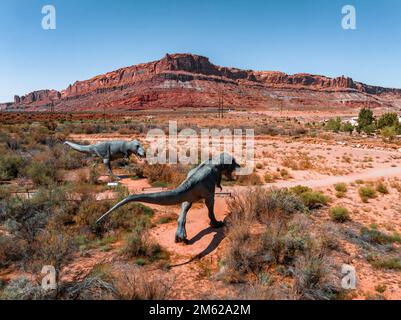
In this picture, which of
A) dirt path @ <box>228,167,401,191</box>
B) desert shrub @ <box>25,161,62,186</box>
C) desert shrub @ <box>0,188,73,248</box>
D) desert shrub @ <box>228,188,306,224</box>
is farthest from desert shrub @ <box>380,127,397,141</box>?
desert shrub @ <box>0,188,73,248</box>

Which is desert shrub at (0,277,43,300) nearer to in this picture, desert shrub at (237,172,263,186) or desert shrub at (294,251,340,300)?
desert shrub at (294,251,340,300)

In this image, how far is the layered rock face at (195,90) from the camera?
110 metres

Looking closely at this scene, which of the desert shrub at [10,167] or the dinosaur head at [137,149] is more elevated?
the dinosaur head at [137,149]

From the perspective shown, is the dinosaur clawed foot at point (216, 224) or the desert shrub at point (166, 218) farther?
the desert shrub at point (166, 218)

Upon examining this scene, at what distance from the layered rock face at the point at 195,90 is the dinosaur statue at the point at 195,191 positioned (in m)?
98.7

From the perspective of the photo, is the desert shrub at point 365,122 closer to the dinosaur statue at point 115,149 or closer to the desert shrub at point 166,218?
the dinosaur statue at point 115,149

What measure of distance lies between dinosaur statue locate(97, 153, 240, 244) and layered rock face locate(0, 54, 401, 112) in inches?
3885

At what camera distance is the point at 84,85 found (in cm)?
16812

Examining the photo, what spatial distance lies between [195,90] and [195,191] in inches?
4562

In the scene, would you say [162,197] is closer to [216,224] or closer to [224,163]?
[224,163]

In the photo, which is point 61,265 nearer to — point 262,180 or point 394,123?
point 262,180

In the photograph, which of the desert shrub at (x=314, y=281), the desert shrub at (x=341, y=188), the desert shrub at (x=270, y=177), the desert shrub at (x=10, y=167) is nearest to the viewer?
the desert shrub at (x=314, y=281)

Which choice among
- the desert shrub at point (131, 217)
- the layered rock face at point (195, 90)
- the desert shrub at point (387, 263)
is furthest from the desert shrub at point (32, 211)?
the layered rock face at point (195, 90)
